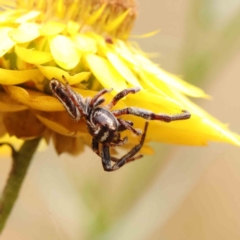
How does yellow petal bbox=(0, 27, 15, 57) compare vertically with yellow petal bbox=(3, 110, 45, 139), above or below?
above

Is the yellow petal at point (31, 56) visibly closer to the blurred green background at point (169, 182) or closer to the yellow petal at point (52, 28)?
the yellow petal at point (52, 28)

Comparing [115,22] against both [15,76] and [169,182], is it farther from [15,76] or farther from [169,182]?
[169,182]

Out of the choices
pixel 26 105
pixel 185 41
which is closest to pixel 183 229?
pixel 185 41

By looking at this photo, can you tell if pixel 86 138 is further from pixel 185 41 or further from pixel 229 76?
pixel 229 76

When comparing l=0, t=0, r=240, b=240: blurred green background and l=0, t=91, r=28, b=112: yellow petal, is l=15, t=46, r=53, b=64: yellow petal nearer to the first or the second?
l=0, t=91, r=28, b=112: yellow petal

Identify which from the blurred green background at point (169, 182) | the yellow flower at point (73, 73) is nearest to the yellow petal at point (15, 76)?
the yellow flower at point (73, 73)

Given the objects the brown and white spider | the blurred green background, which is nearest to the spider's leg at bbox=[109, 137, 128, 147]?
the brown and white spider

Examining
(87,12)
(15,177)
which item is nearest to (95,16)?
(87,12)
